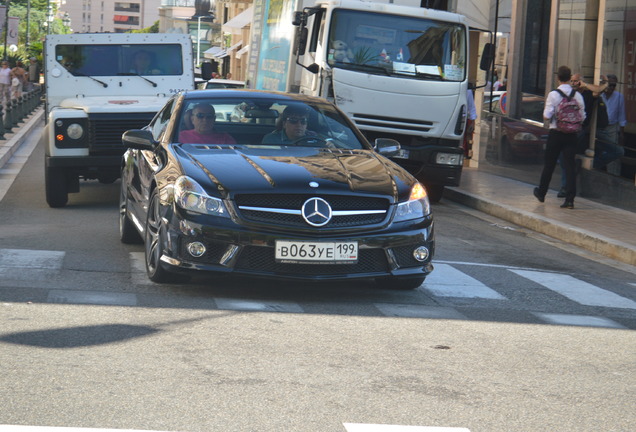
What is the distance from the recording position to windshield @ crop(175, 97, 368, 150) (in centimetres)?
895

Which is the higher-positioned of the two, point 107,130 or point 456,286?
point 107,130

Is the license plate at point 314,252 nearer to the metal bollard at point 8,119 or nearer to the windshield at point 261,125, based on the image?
the windshield at point 261,125

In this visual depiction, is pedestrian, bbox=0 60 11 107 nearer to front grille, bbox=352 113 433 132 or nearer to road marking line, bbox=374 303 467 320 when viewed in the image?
front grille, bbox=352 113 433 132

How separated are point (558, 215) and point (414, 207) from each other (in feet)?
24.7

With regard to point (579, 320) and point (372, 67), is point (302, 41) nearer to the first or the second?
point (372, 67)

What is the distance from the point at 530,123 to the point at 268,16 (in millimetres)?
5339

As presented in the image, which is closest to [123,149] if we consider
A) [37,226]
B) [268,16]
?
[37,226]

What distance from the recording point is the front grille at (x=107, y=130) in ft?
43.2

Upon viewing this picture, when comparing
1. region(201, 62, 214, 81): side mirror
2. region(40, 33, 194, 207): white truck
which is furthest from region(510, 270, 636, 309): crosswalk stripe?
region(201, 62, 214, 81): side mirror

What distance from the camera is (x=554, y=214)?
15148 millimetres

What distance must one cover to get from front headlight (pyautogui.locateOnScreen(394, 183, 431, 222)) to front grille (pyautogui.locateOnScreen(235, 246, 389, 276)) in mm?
306

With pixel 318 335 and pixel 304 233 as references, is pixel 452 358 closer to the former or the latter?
pixel 318 335

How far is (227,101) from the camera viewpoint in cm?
931

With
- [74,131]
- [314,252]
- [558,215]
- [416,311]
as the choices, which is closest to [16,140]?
[74,131]
